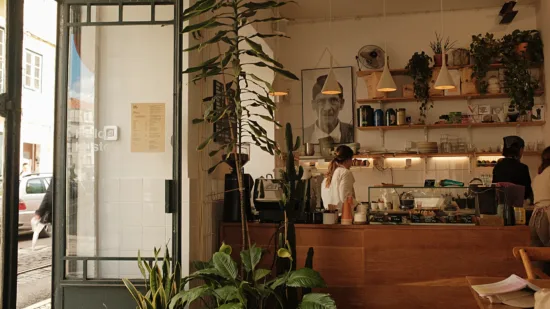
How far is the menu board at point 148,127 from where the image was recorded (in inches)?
140

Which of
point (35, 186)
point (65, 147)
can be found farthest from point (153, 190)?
point (35, 186)

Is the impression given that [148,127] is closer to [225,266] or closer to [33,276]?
[225,266]

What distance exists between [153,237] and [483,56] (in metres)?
5.53

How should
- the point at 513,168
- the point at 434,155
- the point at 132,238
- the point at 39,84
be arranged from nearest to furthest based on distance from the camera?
the point at 132,238
the point at 39,84
the point at 513,168
the point at 434,155

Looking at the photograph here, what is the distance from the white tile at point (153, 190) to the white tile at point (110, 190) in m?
0.19

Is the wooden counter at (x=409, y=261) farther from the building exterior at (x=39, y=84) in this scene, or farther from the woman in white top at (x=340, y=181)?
the building exterior at (x=39, y=84)

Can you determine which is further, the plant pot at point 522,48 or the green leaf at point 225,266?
the plant pot at point 522,48

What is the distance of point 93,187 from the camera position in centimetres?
352

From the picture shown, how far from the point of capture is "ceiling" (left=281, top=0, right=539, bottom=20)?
7301 millimetres

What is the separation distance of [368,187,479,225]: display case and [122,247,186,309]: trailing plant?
175 cm

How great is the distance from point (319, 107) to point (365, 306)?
4.41 m

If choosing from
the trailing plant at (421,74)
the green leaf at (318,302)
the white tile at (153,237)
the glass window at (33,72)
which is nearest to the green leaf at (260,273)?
the green leaf at (318,302)

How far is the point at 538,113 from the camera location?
7086 millimetres

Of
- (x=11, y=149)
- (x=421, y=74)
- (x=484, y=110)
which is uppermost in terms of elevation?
(x=421, y=74)
